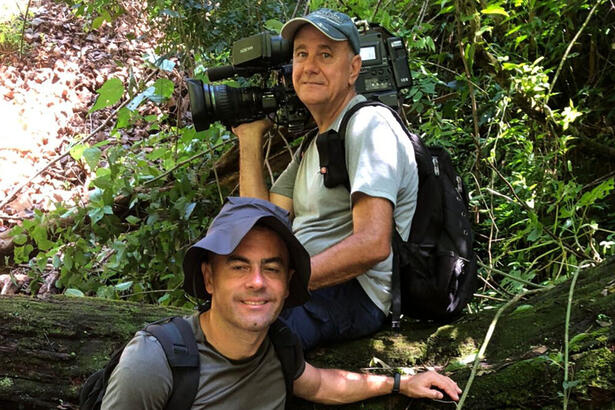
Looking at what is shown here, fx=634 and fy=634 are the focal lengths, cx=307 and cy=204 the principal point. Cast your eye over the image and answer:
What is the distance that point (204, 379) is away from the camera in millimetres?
1813

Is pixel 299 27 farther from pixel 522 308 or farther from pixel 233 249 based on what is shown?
pixel 522 308

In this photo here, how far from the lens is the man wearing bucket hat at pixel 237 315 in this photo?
1680 mm

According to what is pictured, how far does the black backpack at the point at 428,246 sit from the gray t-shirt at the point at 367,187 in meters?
0.05

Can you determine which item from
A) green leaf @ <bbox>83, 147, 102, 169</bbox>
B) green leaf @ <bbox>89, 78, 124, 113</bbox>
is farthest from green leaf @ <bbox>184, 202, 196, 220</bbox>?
green leaf @ <bbox>89, 78, 124, 113</bbox>

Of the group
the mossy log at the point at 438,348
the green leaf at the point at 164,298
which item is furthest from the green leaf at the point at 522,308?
the green leaf at the point at 164,298

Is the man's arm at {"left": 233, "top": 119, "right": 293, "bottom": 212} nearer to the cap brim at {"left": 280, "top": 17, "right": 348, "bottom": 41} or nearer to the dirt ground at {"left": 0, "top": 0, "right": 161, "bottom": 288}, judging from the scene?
the cap brim at {"left": 280, "top": 17, "right": 348, "bottom": 41}

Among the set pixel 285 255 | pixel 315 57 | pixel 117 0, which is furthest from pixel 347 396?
pixel 117 0

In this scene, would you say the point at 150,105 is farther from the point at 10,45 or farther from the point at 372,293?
the point at 372,293

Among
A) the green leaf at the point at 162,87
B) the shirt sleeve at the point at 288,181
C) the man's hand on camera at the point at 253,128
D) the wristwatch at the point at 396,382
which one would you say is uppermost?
the green leaf at the point at 162,87

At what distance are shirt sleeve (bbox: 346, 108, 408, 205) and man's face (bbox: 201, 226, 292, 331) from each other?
19.9 inches

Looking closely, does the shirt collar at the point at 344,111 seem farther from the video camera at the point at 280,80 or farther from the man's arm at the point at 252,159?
the man's arm at the point at 252,159

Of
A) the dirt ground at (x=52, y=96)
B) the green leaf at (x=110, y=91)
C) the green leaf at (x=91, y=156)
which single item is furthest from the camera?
the dirt ground at (x=52, y=96)

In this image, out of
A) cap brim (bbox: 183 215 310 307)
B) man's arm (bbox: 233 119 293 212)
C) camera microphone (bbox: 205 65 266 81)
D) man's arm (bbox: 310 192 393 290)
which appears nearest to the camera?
cap brim (bbox: 183 215 310 307)

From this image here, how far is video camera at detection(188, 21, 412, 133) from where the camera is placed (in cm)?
272
